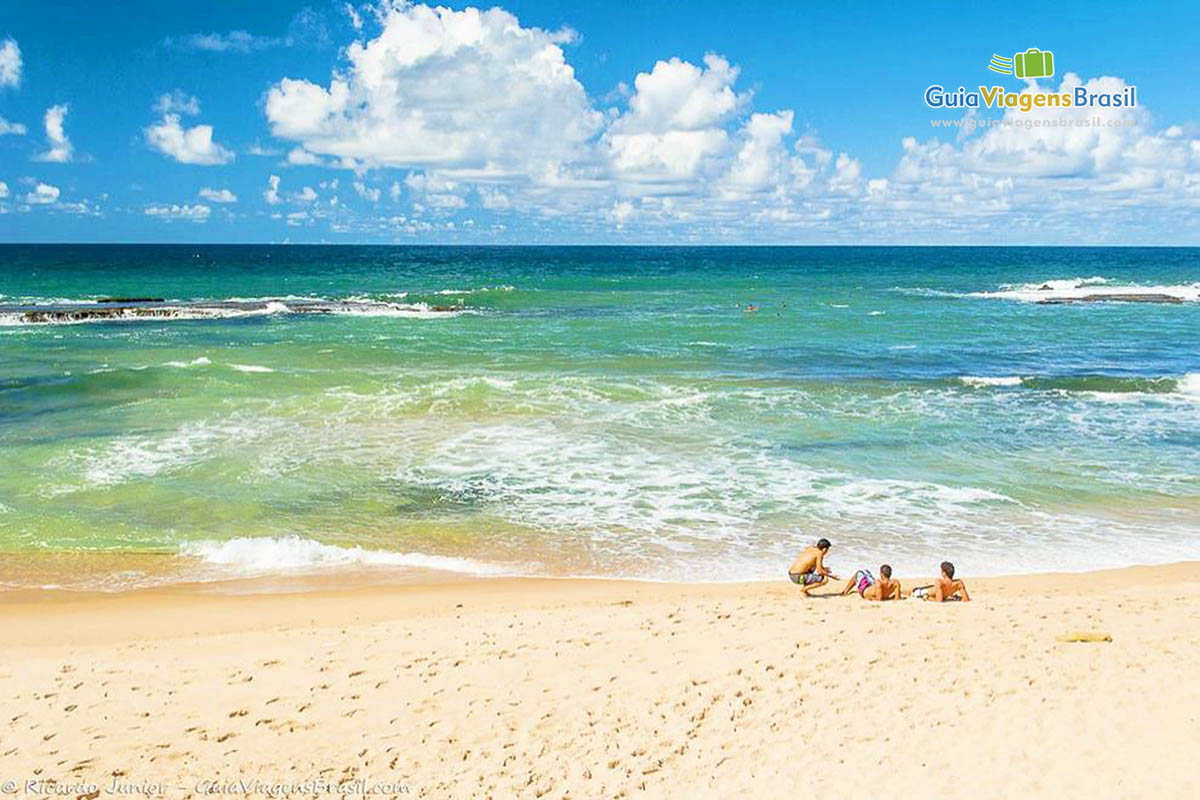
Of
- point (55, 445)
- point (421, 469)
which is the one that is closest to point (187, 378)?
point (55, 445)

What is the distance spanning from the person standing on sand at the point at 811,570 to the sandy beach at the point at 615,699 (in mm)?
575

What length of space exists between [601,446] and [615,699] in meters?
12.3

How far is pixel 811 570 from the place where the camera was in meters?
11.9

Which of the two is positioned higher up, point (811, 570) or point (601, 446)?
point (601, 446)

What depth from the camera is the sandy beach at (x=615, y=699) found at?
6.91 metres

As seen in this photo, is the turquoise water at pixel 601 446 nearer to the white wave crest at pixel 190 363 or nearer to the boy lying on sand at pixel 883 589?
the white wave crest at pixel 190 363

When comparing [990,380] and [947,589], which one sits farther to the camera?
[990,380]

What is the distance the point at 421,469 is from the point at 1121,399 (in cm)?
2061

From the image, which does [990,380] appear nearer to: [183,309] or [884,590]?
[884,590]

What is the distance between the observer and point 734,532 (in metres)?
14.7

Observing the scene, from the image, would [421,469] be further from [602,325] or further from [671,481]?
[602,325]

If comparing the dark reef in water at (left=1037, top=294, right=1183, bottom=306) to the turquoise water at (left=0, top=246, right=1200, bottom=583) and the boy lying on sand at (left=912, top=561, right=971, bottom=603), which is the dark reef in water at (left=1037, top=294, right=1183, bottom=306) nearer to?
the turquoise water at (left=0, top=246, right=1200, bottom=583)

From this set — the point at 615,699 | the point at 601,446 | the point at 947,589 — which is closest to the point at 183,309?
the point at 601,446

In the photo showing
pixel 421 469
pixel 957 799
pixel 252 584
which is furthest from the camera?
pixel 421 469
